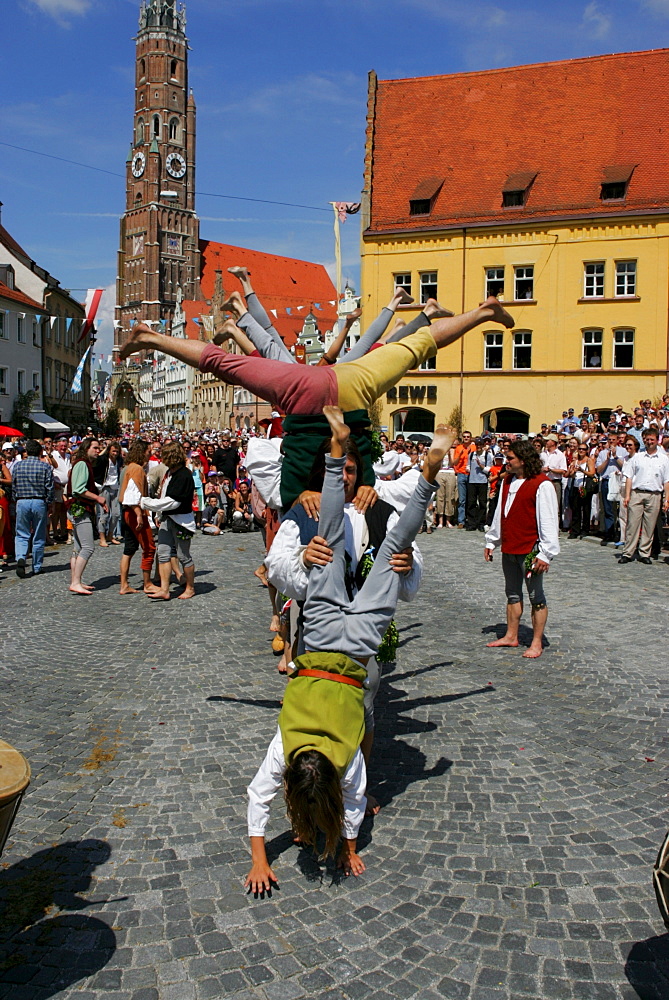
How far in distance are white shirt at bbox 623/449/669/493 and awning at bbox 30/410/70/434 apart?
35939 millimetres

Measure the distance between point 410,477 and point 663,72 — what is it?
122 feet

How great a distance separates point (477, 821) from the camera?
444 cm

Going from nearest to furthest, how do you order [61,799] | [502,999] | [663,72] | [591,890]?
[502,999] → [591,890] → [61,799] → [663,72]

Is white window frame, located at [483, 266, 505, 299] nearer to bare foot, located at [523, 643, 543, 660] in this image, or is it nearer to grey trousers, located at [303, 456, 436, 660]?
bare foot, located at [523, 643, 543, 660]

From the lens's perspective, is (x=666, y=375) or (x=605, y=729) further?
(x=666, y=375)

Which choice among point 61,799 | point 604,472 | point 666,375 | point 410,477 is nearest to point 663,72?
point 666,375

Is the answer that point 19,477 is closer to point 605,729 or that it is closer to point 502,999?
point 605,729

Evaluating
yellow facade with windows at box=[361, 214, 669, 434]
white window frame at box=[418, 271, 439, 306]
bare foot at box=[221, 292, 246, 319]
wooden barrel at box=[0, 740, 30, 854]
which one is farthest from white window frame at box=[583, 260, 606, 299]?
wooden barrel at box=[0, 740, 30, 854]

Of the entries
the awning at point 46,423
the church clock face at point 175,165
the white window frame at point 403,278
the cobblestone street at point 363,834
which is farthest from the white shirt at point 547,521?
the church clock face at point 175,165

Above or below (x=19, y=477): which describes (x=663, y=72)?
above

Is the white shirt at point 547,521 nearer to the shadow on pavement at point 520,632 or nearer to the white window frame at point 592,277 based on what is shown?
the shadow on pavement at point 520,632

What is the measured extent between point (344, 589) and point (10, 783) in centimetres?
176

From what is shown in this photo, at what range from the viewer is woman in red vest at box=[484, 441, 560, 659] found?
7.80 metres

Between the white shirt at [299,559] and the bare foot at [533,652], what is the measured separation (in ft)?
12.5
